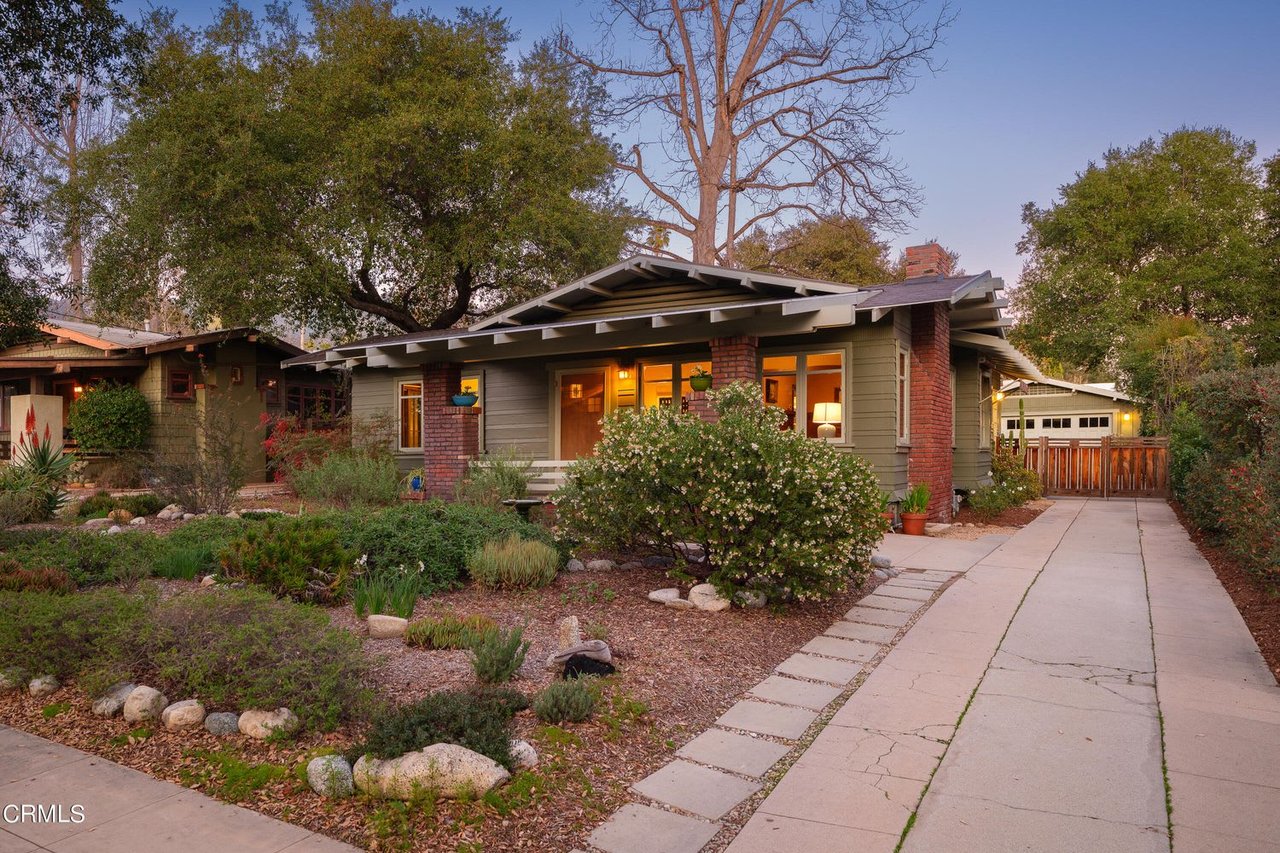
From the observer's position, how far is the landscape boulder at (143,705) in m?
3.76

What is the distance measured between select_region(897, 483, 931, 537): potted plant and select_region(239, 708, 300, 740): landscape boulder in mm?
9154

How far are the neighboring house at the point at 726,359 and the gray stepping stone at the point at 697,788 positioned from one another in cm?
714

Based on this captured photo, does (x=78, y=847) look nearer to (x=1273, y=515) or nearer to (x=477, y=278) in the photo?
(x=1273, y=515)

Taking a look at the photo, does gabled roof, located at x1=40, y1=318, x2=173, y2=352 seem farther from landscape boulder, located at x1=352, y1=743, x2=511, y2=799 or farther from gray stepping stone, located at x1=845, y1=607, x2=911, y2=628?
landscape boulder, located at x1=352, y1=743, x2=511, y2=799

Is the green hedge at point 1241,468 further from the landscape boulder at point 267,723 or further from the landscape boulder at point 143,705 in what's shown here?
the landscape boulder at point 143,705

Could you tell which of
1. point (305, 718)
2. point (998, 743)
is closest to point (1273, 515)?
point (998, 743)

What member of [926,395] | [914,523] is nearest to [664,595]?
[914,523]

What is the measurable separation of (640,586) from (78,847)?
179 inches

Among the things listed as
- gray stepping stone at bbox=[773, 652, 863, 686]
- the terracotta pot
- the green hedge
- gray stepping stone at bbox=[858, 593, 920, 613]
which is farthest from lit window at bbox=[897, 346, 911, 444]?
gray stepping stone at bbox=[773, 652, 863, 686]

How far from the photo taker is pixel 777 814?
3064mm

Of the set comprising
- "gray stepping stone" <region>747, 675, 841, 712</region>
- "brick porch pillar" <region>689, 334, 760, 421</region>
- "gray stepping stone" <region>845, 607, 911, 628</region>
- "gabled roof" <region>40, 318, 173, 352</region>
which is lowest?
"gray stepping stone" <region>747, 675, 841, 712</region>

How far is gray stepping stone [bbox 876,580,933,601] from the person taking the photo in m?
6.91

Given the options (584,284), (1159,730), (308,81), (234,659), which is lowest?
(1159,730)

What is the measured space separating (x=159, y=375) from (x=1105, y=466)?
74.6 ft
